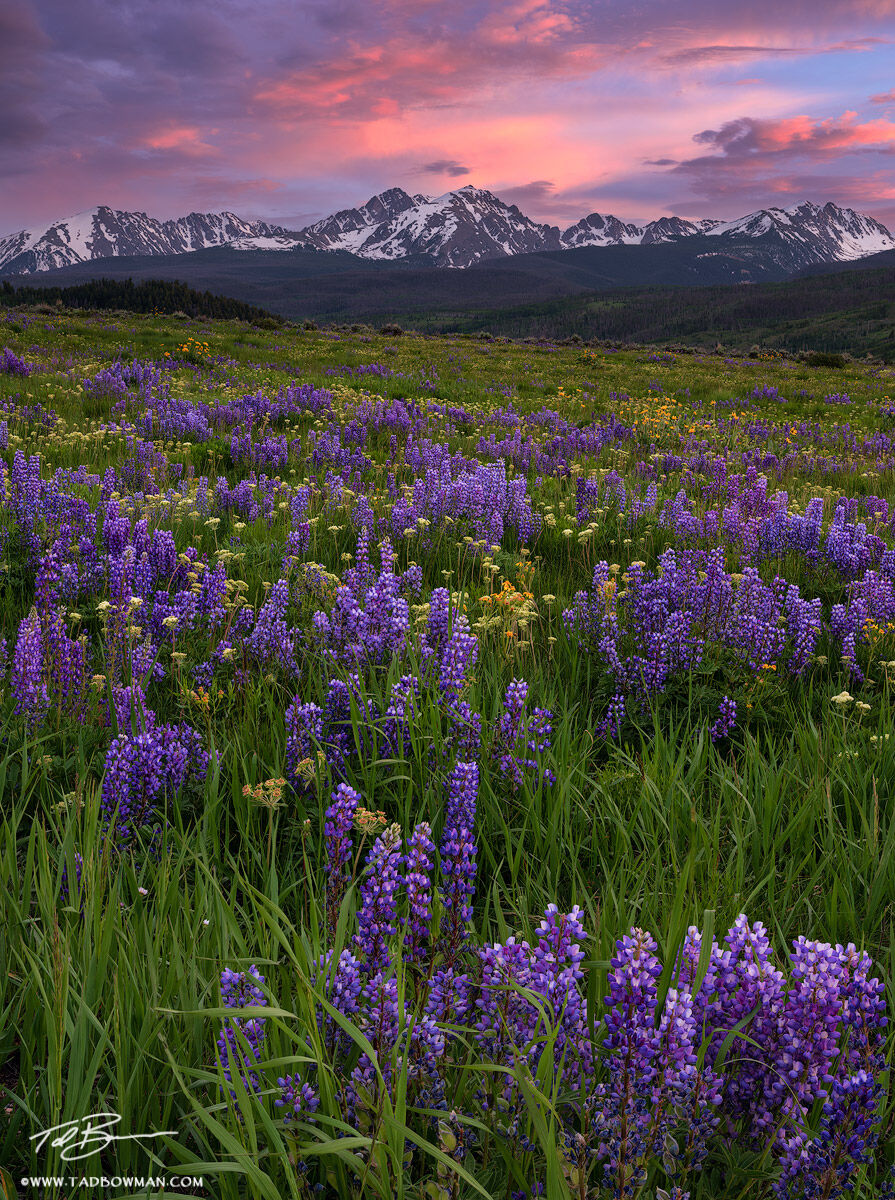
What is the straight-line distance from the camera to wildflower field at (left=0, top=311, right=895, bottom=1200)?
5.42ft

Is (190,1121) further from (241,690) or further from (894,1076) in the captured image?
(241,690)

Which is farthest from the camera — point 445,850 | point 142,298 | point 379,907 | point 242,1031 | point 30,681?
point 142,298

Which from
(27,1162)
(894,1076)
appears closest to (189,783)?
(27,1162)

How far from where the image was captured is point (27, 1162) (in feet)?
5.73

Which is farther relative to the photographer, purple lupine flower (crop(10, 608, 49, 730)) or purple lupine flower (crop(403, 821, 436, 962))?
purple lupine flower (crop(10, 608, 49, 730))

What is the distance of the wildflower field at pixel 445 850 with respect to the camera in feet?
5.42

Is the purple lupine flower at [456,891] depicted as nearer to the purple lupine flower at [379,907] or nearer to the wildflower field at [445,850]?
the wildflower field at [445,850]

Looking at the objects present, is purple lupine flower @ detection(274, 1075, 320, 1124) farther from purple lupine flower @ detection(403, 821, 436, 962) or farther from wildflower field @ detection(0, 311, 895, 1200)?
purple lupine flower @ detection(403, 821, 436, 962)

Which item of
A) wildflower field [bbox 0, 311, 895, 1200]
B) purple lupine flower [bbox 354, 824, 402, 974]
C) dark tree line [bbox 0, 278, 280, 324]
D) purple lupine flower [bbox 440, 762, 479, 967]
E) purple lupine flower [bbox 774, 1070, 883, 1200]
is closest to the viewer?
purple lupine flower [bbox 774, 1070, 883, 1200]

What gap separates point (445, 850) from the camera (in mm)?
2098
